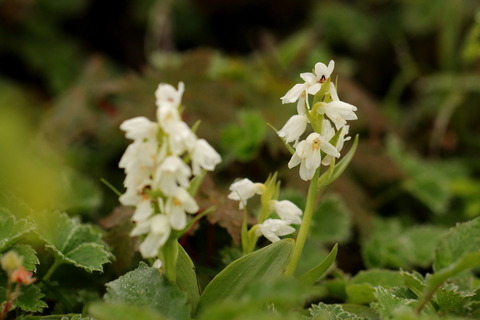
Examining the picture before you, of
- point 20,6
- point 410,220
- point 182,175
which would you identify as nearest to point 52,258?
point 182,175

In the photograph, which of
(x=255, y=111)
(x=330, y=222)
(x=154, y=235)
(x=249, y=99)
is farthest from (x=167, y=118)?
(x=249, y=99)

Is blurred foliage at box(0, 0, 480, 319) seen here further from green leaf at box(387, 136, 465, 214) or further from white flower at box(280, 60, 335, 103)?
white flower at box(280, 60, 335, 103)

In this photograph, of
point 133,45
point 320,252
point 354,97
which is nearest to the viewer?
point 320,252

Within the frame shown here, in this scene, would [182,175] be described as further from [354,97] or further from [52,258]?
[354,97]

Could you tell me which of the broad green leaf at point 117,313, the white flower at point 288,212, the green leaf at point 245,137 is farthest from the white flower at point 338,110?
the green leaf at point 245,137

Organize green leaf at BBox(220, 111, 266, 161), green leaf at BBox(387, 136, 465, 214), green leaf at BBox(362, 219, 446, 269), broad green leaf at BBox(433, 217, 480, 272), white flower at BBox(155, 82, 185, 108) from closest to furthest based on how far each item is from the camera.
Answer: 1. white flower at BBox(155, 82, 185, 108)
2. broad green leaf at BBox(433, 217, 480, 272)
3. green leaf at BBox(362, 219, 446, 269)
4. green leaf at BBox(220, 111, 266, 161)
5. green leaf at BBox(387, 136, 465, 214)

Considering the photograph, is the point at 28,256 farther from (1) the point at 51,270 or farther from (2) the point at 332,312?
(2) the point at 332,312

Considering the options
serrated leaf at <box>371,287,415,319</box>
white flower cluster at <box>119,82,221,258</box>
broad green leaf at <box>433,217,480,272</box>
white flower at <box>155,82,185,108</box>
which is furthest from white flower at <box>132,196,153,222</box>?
broad green leaf at <box>433,217,480,272</box>
